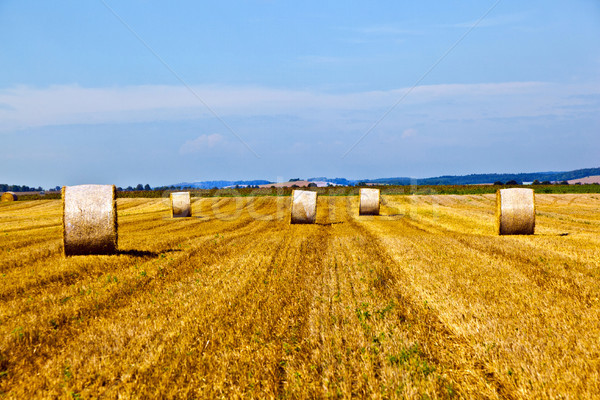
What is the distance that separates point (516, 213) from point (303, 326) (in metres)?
14.0

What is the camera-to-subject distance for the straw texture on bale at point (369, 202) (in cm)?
2847

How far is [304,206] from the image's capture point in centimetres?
2216

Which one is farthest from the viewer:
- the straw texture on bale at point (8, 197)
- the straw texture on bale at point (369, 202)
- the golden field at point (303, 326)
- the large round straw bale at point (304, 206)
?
the straw texture on bale at point (8, 197)

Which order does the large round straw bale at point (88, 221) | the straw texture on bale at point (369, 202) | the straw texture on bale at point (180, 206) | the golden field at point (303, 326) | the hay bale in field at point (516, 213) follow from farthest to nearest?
the straw texture on bale at point (180, 206), the straw texture on bale at point (369, 202), the hay bale in field at point (516, 213), the large round straw bale at point (88, 221), the golden field at point (303, 326)

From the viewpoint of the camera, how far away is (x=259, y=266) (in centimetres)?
1096

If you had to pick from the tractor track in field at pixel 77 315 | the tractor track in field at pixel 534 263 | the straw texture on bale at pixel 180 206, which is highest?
the straw texture on bale at pixel 180 206

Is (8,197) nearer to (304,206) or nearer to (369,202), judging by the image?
(369,202)

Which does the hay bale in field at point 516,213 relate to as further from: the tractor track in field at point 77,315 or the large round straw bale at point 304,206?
the tractor track in field at point 77,315

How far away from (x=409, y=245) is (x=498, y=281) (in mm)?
5412

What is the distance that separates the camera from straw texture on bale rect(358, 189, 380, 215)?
28469 mm

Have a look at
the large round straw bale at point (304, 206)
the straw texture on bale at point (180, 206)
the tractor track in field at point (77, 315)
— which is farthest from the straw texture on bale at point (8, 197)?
the tractor track in field at point (77, 315)

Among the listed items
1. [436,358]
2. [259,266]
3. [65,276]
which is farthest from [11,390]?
[259,266]

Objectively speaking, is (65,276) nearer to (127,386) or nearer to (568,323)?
(127,386)

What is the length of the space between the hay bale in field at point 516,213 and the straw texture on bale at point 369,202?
37.8 ft
